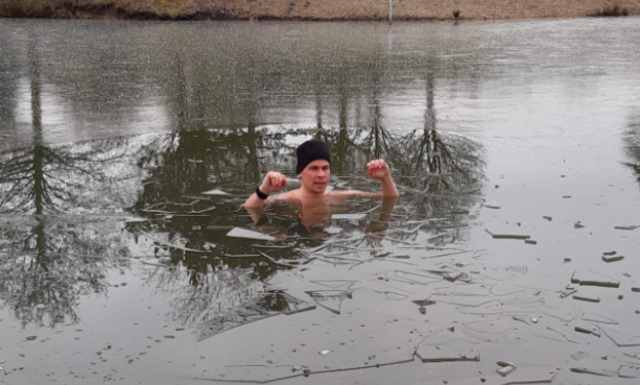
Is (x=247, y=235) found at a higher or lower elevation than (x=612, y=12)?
lower

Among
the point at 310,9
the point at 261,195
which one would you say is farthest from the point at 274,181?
the point at 310,9

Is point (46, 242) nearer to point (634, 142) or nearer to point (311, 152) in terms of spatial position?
point (311, 152)

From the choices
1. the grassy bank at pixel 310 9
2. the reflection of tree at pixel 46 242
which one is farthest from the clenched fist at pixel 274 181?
the grassy bank at pixel 310 9

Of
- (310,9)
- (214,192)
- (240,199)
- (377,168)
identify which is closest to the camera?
(377,168)

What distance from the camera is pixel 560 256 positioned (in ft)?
19.3

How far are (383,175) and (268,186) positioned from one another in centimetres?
108

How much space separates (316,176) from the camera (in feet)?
23.9

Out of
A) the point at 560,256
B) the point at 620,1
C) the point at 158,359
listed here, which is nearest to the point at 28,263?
the point at 158,359

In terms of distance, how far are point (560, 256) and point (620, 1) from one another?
35.1 meters

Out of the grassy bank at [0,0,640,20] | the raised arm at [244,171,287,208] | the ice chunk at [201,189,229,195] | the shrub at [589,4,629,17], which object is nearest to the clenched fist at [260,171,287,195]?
the raised arm at [244,171,287,208]

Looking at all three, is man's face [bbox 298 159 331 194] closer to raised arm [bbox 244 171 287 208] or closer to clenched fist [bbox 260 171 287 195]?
raised arm [bbox 244 171 287 208]

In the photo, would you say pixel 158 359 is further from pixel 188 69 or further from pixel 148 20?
pixel 148 20

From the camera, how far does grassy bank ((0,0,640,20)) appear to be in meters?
33.9

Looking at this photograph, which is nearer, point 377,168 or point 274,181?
point 274,181
